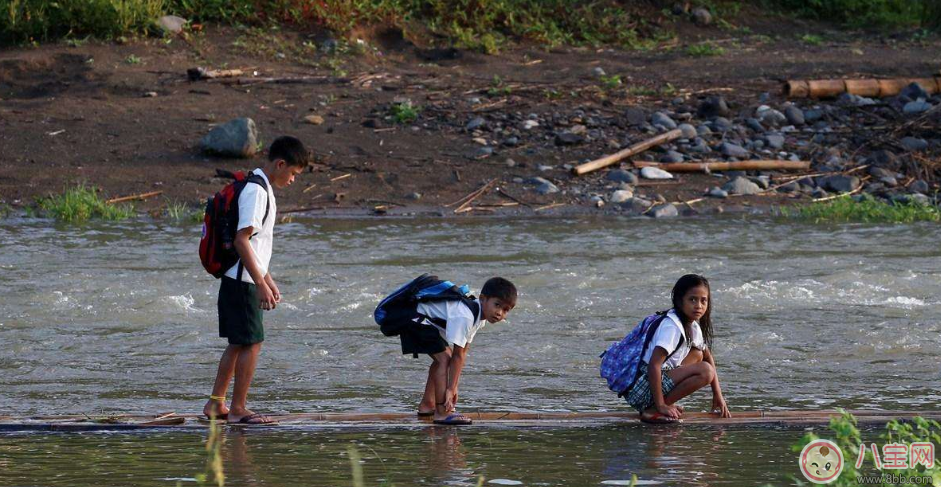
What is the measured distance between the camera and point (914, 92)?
16.6 metres

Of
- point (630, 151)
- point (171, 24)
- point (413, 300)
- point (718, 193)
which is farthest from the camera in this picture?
point (171, 24)

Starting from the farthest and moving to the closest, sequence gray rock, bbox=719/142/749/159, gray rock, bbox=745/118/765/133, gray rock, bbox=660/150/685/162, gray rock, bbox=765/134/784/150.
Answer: gray rock, bbox=745/118/765/133
gray rock, bbox=765/134/784/150
gray rock, bbox=719/142/749/159
gray rock, bbox=660/150/685/162

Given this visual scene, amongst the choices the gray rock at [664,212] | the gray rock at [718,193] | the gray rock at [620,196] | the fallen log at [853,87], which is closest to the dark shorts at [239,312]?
the gray rock at [664,212]

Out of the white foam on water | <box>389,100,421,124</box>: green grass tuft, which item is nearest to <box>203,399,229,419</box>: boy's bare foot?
the white foam on water

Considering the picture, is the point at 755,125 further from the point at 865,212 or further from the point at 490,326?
the point at 490,326

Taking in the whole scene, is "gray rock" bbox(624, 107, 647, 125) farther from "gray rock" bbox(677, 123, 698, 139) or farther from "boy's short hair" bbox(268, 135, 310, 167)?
"boy's short hair" bbox(268, 135, 310, 167)

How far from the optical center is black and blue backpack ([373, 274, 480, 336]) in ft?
20.6

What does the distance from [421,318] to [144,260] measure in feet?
17.9

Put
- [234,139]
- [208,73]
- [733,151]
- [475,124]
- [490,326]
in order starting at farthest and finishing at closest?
[208,73] < [475,124] < [733,151] < [234,139] < [490,326]

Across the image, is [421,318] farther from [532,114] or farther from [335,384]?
[532,114]

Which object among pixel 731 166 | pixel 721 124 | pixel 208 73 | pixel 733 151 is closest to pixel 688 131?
pixel 721 124

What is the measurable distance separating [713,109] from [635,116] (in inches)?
39.3

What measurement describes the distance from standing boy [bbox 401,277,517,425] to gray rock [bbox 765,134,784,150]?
32.2 ft

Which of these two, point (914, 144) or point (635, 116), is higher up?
point (635, 116)
